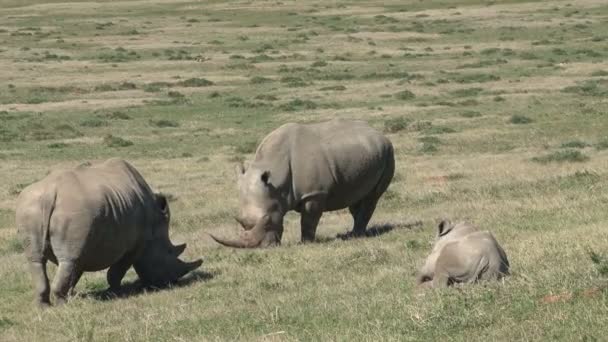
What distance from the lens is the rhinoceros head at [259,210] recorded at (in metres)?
17.5

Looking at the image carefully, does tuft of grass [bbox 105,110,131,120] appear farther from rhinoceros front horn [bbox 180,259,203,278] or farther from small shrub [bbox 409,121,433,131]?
rhinoceros front horn [bbox 180,259,203,278]

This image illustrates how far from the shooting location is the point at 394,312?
33.8ft

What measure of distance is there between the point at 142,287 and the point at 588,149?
50.3ft

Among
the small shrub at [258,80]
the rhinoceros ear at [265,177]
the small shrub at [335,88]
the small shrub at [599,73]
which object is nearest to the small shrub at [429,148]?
the rhinoceros ear at [265,177]

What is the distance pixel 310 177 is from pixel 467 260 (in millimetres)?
6866

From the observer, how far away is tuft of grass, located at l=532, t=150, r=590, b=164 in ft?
85.2

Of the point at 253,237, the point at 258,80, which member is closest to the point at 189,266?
the point at 253,237

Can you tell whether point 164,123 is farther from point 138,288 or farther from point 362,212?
point 138,288

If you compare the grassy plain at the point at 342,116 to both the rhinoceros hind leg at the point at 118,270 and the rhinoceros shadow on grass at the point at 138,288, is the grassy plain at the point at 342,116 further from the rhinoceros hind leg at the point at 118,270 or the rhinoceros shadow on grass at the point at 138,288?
the rhinoceros hind leg at the point at 118,270

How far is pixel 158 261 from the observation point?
51.5ft

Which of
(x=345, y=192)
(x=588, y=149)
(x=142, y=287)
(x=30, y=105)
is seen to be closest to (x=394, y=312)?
(x=142, y=287)

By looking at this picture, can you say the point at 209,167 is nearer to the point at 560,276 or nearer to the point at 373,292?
the point at 373,292

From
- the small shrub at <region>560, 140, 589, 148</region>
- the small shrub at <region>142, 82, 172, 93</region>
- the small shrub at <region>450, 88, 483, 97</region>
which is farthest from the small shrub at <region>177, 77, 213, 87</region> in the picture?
the small shrub at <region>560, 140, 589, 148</region>

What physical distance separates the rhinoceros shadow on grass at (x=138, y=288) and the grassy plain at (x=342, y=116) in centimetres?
10
